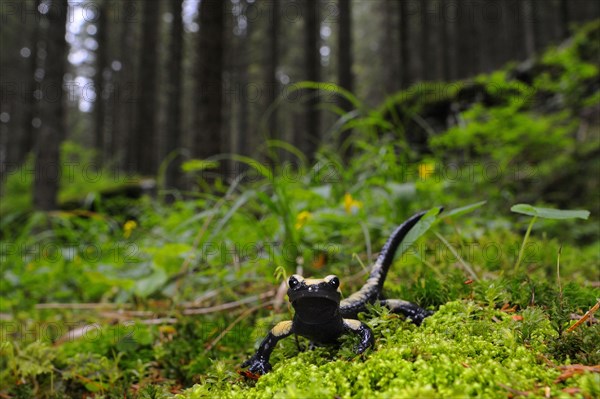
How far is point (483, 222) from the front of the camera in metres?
3.68

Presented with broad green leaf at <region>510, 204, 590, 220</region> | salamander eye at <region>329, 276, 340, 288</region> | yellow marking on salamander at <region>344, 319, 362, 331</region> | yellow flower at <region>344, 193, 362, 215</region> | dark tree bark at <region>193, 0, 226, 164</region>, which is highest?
dark tree bark at <region>193, 0, 226, 164</region>

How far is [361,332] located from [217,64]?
6822 mm

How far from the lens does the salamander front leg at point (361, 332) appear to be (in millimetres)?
1290

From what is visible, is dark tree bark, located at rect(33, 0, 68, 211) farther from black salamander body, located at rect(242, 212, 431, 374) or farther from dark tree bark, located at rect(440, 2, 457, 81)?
dark tree bark, located at rect(440, 2, 457, 81)

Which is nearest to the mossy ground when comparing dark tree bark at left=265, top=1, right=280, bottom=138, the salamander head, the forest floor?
the forest floor

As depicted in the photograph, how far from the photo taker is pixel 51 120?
314 inches

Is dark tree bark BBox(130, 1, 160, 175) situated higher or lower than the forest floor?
higher

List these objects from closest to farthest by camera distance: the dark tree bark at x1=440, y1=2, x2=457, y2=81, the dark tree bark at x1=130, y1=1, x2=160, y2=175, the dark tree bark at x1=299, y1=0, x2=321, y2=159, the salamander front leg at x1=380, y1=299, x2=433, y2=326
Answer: the salamander front leg at x1=380, y1=299, x2=433, y2=326, the dark tree bark at x1=299, y1=0, x2=321, y2=159, the dark tree bark at x1=130, y1=1, x2=160, y2=175, the dark tree bark at x1=440, y1=2, x2=457, y2=81

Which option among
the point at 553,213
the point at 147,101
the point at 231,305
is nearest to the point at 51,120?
the point at 231,305

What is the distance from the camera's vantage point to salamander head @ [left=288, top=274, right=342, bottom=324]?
1.24 m

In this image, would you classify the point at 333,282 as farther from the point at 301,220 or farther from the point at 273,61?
the point at 273,61

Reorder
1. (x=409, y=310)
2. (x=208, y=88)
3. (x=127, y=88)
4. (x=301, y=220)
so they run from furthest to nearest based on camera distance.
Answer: (x=127, y=88)
(x=208, y=88)
(x=301, y=220)
(x=409, y=310)

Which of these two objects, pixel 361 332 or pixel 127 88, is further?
pixel 127 88

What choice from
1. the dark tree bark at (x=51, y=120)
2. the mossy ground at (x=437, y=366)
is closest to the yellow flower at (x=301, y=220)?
the mossy ground at (x=437, y=366)
